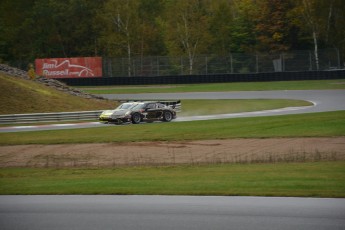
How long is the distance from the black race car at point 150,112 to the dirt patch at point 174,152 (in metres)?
8.53

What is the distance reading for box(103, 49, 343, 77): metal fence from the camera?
59.8 meters

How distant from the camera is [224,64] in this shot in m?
62.2

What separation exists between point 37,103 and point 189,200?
26.9m

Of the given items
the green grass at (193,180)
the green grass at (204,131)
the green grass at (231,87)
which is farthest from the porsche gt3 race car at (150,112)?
the green grass at (231,87)

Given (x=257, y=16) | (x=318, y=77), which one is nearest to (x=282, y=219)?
(x=318, y=77)

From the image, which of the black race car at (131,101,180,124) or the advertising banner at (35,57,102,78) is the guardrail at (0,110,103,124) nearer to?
the black race car at (131,101,180,124)

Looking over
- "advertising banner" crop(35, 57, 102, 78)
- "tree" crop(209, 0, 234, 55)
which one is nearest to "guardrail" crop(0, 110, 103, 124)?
"advertising banner" crop(35, 57, 102, 78)

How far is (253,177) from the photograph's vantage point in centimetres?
1282

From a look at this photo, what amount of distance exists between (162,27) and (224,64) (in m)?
20.3

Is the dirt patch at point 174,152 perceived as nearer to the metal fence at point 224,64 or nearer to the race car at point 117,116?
the race car at point 117,116

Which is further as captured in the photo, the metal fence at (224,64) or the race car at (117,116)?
the metal fence at (224,64)

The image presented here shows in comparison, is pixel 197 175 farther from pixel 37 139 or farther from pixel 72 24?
pixel 72 24

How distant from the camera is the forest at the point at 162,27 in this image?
229 ft

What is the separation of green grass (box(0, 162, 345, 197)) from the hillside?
19.7 m
